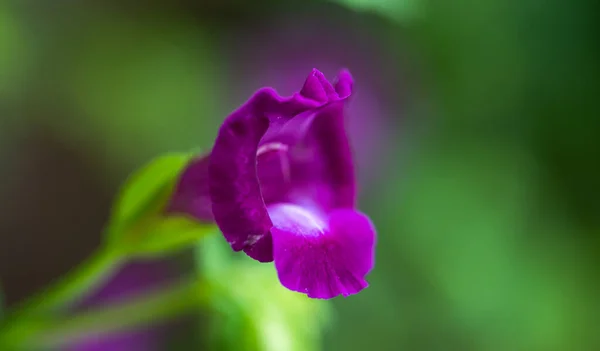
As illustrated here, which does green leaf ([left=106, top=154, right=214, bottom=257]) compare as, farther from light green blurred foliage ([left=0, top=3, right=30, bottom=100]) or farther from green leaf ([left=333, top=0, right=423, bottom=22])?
light green blurred foliage ([left=0, top=3, right=30, bottom=100])

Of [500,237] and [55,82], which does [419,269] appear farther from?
[55,82]

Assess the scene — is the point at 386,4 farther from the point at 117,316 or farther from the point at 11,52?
the point at 11,52

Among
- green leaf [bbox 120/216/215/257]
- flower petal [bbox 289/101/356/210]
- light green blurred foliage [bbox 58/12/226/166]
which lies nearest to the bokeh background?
light green blurred foliage [bbox 58/12/226/166]

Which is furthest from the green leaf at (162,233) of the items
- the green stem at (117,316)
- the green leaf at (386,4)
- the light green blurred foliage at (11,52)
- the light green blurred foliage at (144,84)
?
the light green blurred foliage at (144,84)

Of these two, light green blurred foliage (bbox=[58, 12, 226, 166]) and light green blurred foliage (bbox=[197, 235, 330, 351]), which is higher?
light green blurred foliage (bbox=[58, 12, 226, 166])

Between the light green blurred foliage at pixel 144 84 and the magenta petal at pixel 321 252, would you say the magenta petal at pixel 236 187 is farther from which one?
the light green blurred foliage at pixel 144 84

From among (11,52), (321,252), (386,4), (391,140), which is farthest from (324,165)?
(391,140)
